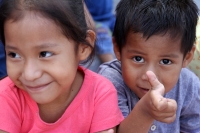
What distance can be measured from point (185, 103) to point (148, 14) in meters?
0.44

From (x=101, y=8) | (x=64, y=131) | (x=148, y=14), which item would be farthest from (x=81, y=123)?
(x=101, y=8)

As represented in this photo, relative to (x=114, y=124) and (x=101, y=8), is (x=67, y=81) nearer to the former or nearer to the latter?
(x=114, y=124)

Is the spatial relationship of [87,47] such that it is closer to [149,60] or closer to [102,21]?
[149,60]

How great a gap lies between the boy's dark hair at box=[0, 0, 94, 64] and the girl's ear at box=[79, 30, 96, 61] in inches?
1.6

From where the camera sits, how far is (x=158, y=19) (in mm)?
1369

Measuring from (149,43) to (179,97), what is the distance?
13.3 inches

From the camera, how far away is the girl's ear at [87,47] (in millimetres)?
1325

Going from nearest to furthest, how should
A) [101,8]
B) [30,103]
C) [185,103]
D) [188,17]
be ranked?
[30,103] < [188,17] < [185,103] < [101,8]

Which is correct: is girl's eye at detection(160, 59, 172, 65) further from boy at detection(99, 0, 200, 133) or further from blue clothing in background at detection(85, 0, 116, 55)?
blue clothing in background at detection(85, 0, 116, 55)

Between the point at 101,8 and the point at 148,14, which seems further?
the point at 101,8

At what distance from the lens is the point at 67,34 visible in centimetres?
123

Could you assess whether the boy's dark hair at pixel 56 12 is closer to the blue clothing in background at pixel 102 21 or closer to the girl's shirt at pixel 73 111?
the girl's shirt at pixel 73 111

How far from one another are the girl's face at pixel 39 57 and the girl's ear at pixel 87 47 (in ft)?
0.15

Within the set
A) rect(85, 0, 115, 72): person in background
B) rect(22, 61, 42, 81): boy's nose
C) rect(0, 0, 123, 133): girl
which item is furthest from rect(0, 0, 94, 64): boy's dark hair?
rect(85, 0, 115, 72): person in background
